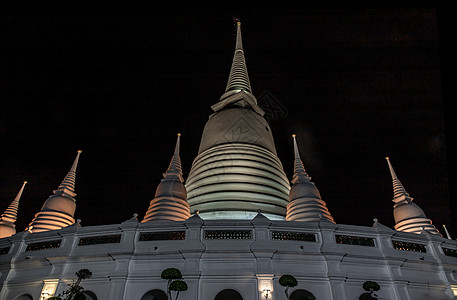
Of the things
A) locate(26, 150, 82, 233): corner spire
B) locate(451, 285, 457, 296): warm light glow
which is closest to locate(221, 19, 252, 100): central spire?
locate(26, 150, 82, 233): corner spire

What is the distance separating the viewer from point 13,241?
17.6 meters

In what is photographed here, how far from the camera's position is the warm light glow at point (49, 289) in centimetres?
1523

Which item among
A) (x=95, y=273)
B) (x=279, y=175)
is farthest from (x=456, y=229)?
(x=95, y=273)

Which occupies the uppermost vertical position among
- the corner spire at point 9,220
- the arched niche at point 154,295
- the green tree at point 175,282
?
the corner spire at point 9,220

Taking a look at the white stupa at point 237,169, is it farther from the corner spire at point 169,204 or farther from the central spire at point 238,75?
the corner spire at point 169,204

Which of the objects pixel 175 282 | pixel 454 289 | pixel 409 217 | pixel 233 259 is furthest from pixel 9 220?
pixel 454 289

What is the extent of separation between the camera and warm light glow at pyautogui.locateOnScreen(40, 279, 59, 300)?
50.0 ft

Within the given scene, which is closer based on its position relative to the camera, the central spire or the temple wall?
the temple wall

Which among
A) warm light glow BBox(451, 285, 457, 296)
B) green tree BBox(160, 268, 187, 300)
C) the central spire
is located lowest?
green tree BBox(160, 268, 187, 300)

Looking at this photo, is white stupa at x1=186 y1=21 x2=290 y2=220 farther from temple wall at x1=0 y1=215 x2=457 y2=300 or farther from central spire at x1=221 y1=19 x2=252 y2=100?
temple wall at x1=0 y1=215 x2=457 y2=300

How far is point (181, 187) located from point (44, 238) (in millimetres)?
Answer: 8671

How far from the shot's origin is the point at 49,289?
1534cm

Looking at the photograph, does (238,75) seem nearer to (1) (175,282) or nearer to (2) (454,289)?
(2) (454,289)

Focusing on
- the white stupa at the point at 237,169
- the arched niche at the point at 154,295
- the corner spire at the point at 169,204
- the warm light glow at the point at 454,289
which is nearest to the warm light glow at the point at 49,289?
the arched niche at the point at 154,295
